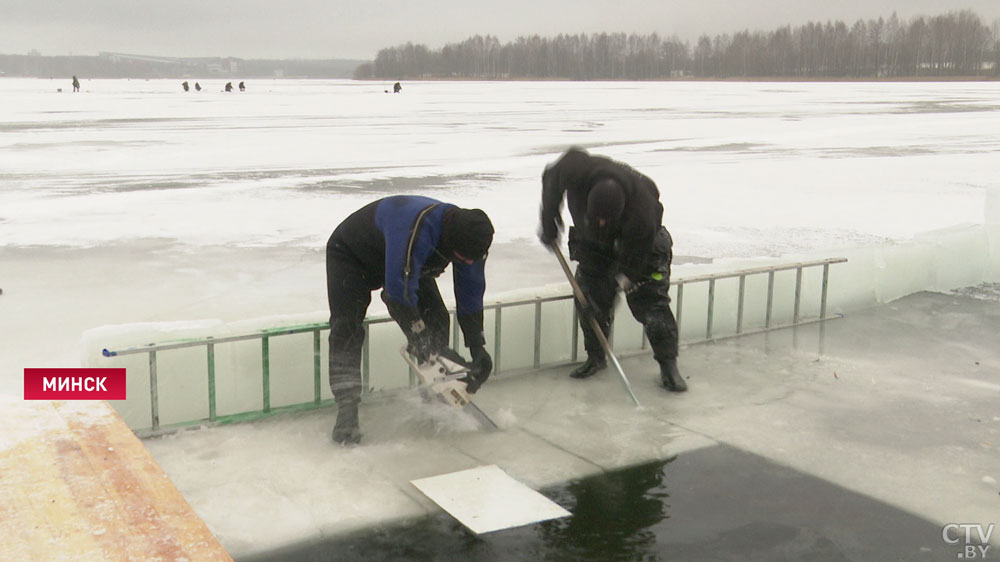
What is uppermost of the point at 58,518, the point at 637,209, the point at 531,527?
the point at 637,209

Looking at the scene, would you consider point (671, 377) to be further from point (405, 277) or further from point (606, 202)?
point (405, 277)

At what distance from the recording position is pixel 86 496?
141 inches

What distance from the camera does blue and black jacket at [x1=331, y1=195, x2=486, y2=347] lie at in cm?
464

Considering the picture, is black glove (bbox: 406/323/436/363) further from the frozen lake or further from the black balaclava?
the black balaclava

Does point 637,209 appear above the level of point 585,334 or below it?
above

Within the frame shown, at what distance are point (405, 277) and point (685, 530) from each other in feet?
5.70

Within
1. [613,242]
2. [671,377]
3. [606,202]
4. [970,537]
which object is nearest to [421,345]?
[606,202]

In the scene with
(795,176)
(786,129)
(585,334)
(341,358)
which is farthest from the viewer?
(786,129)

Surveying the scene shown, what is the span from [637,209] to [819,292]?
9.87 ft

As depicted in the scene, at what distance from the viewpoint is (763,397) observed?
5852mm

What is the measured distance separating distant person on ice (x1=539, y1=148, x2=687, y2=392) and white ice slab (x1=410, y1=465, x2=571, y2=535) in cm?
174

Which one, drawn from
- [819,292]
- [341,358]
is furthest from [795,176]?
[341,358]

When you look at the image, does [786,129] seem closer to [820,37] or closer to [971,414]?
[971,414]

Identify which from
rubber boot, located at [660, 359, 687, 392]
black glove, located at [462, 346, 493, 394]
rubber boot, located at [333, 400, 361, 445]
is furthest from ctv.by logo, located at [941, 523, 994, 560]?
rubber boot, located at [333, 400, 361, 445]
